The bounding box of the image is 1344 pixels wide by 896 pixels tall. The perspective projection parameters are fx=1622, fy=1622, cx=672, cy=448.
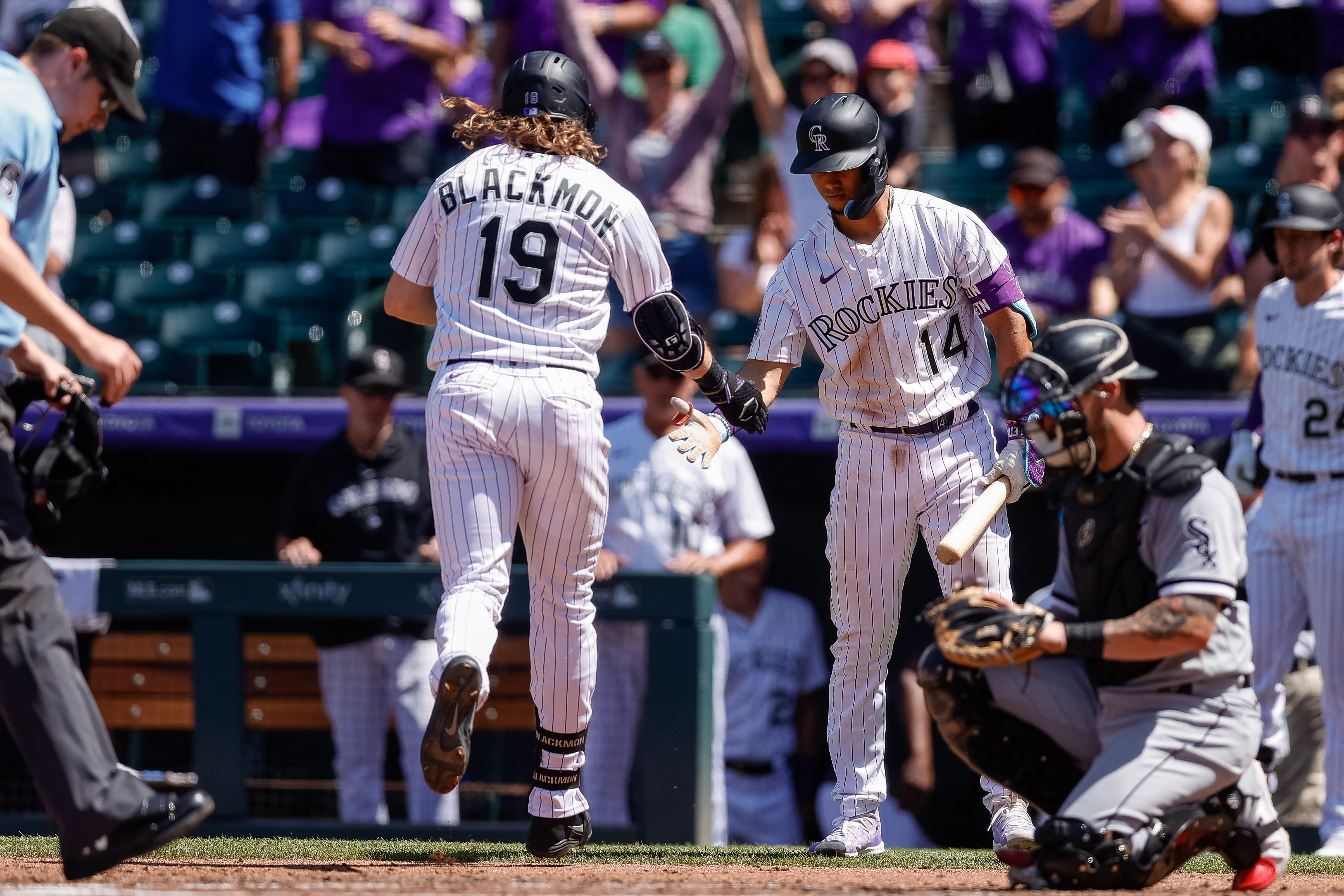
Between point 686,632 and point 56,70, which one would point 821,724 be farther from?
point 56,70

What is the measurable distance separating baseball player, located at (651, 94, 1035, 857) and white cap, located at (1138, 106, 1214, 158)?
279 cm

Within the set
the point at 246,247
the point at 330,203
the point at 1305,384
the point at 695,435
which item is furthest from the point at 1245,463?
the point at 246,247

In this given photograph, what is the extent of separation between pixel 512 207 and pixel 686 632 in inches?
83.0

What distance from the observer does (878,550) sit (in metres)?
4.11

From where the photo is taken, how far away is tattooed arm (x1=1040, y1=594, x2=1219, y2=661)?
3010 millimetres

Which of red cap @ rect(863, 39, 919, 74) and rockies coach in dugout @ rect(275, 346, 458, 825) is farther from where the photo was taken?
red cap @ rect(863, 39, 919, 74)

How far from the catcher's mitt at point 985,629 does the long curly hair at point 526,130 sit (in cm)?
144

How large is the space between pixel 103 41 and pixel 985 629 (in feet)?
7.39

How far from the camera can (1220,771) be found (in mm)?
3158

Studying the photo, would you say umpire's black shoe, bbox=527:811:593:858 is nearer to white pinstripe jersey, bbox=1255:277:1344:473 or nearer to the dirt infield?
the dirt infield

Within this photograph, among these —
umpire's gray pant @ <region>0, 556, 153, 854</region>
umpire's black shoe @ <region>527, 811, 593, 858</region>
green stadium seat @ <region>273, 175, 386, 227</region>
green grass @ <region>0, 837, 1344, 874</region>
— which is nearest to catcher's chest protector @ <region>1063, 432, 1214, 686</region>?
green grass @ <region>0, 837, 1344, 874</region>

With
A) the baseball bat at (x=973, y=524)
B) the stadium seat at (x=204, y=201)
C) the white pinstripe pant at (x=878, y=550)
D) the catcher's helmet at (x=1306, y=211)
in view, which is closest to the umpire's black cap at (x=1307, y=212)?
the catcher's helmet at (x=1306, y=211)

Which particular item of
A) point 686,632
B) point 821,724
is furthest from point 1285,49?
point 686,632

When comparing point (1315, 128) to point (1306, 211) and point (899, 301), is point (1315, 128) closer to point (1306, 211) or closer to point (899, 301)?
point (1306, 211)
